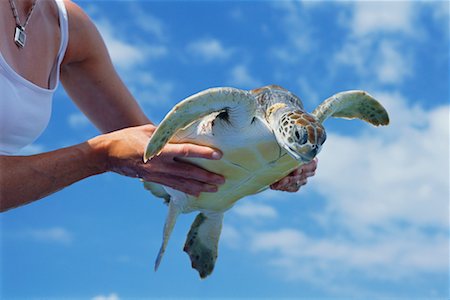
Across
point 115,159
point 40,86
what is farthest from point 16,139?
point 115,159

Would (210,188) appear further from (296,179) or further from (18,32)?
(18,32)

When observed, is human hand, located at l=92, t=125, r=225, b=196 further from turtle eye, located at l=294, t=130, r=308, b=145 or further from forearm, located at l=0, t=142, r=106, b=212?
turtle eye, located at l=294, t=130, r=308, b=145

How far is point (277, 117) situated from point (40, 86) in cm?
65

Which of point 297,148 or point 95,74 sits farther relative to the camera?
point 95,74

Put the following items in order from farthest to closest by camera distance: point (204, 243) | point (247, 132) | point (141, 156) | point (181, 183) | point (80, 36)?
point (204, 243) < point (80, 36) < point (247, 132) < point (181, 183) < point (141, 156)

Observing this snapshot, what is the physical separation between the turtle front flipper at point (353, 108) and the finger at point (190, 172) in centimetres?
41

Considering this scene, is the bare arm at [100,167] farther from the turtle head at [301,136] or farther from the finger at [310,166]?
the finger at [310,166]

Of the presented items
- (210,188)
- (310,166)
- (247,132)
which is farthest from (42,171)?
(310,166)

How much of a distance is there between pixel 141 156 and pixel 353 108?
0.84 meters

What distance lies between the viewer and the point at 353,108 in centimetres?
182

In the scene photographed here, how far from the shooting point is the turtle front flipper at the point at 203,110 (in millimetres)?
1259

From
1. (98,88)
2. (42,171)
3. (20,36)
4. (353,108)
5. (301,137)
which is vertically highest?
(353,108)

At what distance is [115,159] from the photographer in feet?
4.34

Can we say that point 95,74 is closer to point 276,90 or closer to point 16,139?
point 16,139
